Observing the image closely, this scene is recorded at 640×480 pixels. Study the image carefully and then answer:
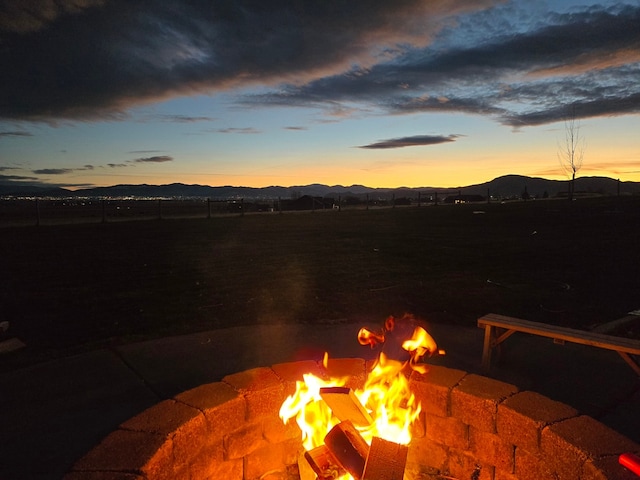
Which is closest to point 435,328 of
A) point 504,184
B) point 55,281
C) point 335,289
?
point 335,289

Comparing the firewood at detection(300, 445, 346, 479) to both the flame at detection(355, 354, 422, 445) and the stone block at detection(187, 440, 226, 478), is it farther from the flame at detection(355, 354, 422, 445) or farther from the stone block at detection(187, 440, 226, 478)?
the stone block at detection(187, 440, 226, 478)

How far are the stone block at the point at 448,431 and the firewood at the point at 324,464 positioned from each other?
764 millimetres

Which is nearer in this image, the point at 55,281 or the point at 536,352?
the point at 536,352

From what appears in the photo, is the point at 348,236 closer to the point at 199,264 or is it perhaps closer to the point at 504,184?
the point at 199,264

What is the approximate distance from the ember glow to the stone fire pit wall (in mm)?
111

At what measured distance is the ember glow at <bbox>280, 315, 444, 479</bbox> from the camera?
280cm

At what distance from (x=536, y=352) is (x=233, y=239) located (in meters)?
12.7

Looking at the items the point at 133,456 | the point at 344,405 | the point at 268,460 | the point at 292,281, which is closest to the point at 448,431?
the point at 344,405

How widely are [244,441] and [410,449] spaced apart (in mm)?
1133

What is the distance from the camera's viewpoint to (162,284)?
848 cm

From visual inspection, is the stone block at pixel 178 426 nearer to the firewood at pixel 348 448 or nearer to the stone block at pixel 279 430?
the stone block at pixel 279 430

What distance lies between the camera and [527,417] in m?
2.60

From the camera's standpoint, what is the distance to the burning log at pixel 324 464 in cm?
254

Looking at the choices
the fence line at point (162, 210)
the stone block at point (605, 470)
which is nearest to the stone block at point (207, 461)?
the stone block at point (605, 470)
